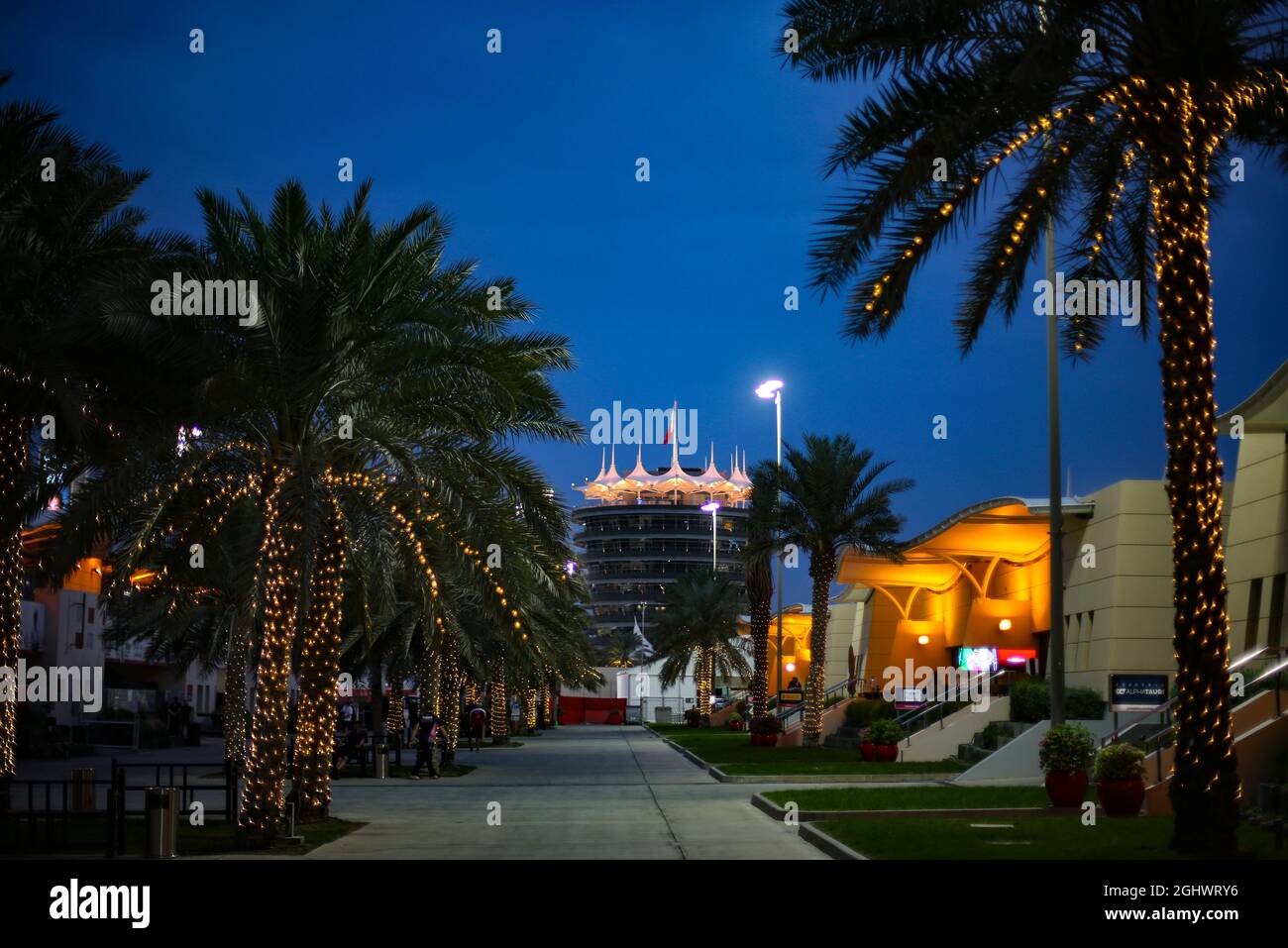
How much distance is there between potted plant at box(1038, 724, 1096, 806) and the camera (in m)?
21.8

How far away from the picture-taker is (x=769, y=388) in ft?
198

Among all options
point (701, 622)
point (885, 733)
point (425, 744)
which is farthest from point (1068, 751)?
point (701, 622)

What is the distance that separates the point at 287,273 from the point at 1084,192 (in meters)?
10.4

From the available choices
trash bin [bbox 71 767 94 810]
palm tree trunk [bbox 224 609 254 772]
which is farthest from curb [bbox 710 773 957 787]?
trash bin [bbox 71 767 94 810]

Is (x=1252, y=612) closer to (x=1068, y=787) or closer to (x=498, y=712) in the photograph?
(x=1068, y=787)

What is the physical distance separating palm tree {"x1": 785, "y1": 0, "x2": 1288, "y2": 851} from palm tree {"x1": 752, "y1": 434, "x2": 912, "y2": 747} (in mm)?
31311

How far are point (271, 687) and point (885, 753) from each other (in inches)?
874

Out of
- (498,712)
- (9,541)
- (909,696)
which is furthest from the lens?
(498,712)

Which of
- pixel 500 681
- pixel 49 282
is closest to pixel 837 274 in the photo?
pixel 49 282

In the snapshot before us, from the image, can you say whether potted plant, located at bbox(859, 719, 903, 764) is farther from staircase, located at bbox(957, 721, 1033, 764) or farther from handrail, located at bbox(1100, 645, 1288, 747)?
handrail, located at bbox(1100, 645, 1288, 747)

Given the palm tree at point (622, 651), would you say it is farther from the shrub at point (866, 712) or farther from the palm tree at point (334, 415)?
the palm tree at point (334, 415)

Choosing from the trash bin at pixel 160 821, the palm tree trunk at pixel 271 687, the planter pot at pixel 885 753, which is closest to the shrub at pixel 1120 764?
the palm tree trunk at pixel 271 687
